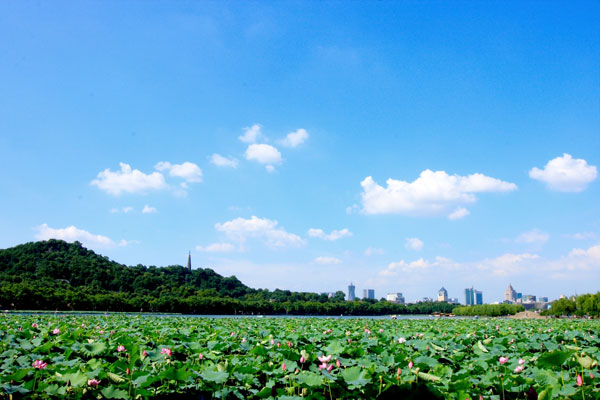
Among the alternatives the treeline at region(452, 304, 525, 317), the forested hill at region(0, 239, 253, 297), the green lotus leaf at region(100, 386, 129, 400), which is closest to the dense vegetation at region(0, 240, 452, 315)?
the forested hill at region(0, 239, 253, 297)

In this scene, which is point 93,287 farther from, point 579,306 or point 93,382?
point 579,306

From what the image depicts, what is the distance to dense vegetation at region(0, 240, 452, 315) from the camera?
54438 mm

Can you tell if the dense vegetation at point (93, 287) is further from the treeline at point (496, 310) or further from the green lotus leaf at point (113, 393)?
the green lotus leaf at point (113, 393)


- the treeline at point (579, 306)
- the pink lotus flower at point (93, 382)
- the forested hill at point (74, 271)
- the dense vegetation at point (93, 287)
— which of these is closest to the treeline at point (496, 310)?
the treeline at point (579, 306)

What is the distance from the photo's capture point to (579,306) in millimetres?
77938

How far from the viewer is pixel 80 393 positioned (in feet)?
13.0

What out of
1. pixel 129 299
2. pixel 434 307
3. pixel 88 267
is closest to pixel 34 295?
pixel 129 299

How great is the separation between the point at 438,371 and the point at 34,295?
5963cm

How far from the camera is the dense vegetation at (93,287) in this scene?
2143 inches

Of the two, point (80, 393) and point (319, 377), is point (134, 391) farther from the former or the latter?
point (319, 377)

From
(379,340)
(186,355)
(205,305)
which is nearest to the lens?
(186,355)

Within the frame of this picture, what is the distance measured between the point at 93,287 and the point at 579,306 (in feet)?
289

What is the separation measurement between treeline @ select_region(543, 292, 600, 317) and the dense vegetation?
5185 centimetres

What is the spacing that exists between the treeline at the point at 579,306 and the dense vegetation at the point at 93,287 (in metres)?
51.9
